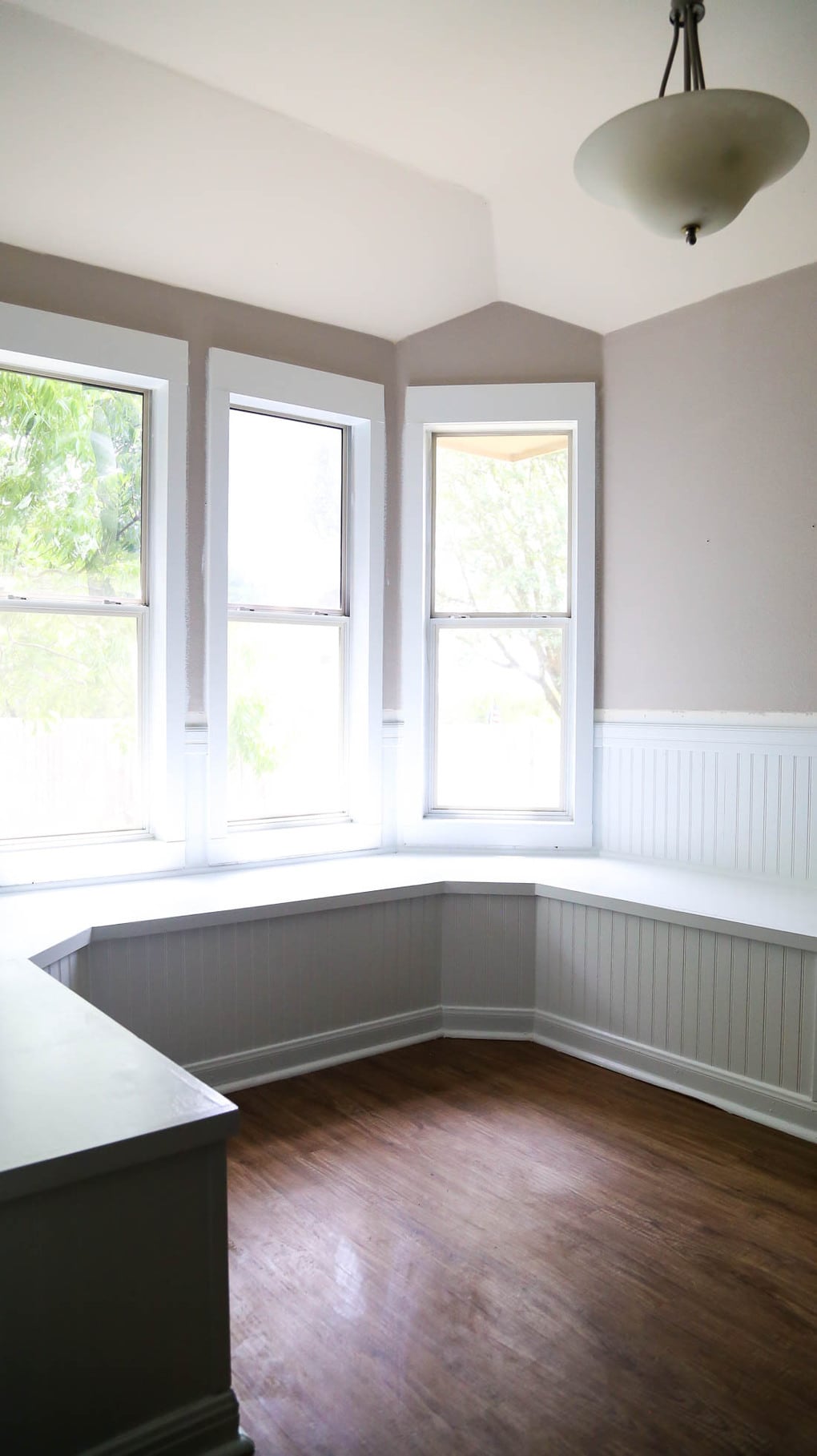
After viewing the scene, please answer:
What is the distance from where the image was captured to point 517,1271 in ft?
7.38

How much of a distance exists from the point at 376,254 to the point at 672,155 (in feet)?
6.10

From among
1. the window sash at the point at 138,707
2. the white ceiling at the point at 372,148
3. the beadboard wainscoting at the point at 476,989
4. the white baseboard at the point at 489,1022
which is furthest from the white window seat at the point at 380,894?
the white ceiling at the point at 372,148

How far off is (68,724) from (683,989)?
7.22 feet

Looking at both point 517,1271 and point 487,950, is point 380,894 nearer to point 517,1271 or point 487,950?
point 487,950

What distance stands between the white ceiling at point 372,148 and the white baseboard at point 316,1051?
265 centimetres

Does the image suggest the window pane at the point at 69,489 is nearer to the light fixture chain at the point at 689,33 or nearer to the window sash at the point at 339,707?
the window sash at the point at 339,707

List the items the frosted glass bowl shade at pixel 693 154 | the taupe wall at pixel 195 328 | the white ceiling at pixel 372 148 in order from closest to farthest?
the frosted glass bowl shade at pixel 693 154 → the white ceiling at pixel 372 148 → the taupe wall at pixel 195 328

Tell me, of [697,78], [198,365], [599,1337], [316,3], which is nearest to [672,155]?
[697,78]

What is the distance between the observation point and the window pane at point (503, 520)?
4.20 m

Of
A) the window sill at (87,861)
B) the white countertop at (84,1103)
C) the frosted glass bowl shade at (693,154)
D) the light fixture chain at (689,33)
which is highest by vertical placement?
the light fixture chain at (689,33)

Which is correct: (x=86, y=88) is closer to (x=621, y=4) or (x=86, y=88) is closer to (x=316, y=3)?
(x=316, y=3)

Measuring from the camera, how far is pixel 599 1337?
2014mm

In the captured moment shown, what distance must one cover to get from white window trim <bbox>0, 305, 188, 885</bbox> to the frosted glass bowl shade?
6.05 ft

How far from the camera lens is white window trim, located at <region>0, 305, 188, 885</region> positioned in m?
3.48
